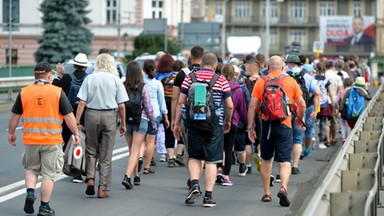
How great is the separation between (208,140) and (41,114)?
2148mm

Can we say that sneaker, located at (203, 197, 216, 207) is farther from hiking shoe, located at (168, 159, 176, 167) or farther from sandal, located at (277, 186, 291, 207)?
hiking shoe, located at (168, 159, 176, 167)

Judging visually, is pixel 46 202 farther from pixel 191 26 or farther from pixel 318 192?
pixel 191 26

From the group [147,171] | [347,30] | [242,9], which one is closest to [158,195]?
Result: [147,171]

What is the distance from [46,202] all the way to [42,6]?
53617 mm

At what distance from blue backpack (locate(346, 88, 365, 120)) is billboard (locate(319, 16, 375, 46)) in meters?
93.5

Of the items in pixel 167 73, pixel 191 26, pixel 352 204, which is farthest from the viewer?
pixel 191 26

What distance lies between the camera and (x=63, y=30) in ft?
204

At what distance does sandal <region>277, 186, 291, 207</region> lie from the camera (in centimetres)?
1188

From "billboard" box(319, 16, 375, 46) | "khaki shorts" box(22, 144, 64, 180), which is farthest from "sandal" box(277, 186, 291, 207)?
"billboard" box(319, 16, 375, 46)

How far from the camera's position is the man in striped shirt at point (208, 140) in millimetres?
12062

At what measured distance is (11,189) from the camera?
13.4 meters

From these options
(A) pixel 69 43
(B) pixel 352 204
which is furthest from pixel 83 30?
(B) pixel 352 204

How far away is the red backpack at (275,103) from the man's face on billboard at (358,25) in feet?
340

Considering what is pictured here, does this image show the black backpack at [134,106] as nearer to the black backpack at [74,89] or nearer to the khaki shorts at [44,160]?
the black backpack at [74,89]
